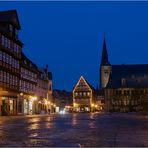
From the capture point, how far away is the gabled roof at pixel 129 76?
142m

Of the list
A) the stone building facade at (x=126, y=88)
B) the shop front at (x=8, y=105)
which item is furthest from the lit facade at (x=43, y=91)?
the shop front at (x=8, y=105)

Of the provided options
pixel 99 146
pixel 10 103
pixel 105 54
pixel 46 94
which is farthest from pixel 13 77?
pixel 105 54

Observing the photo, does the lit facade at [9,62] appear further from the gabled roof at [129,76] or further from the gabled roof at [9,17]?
the gabled roof at [129,76]

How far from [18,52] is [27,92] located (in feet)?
47.1

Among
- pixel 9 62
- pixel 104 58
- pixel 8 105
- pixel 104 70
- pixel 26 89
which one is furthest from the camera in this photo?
pixel 104 58

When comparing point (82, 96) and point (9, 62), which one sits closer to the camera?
point (9, 62)

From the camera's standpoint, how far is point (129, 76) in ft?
469

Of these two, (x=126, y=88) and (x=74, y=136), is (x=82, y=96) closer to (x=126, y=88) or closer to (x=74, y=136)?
(x=126, y=88)

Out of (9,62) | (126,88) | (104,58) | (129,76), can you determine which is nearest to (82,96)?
(126,88)

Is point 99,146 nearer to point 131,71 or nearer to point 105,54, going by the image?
point 131,71

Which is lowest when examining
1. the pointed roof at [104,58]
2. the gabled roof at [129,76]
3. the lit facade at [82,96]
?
the lit facade at [82,96]

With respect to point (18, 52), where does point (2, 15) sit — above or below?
above

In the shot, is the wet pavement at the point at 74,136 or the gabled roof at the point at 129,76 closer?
the wet pavement at the point at 74,136

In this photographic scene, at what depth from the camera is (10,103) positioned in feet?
228
